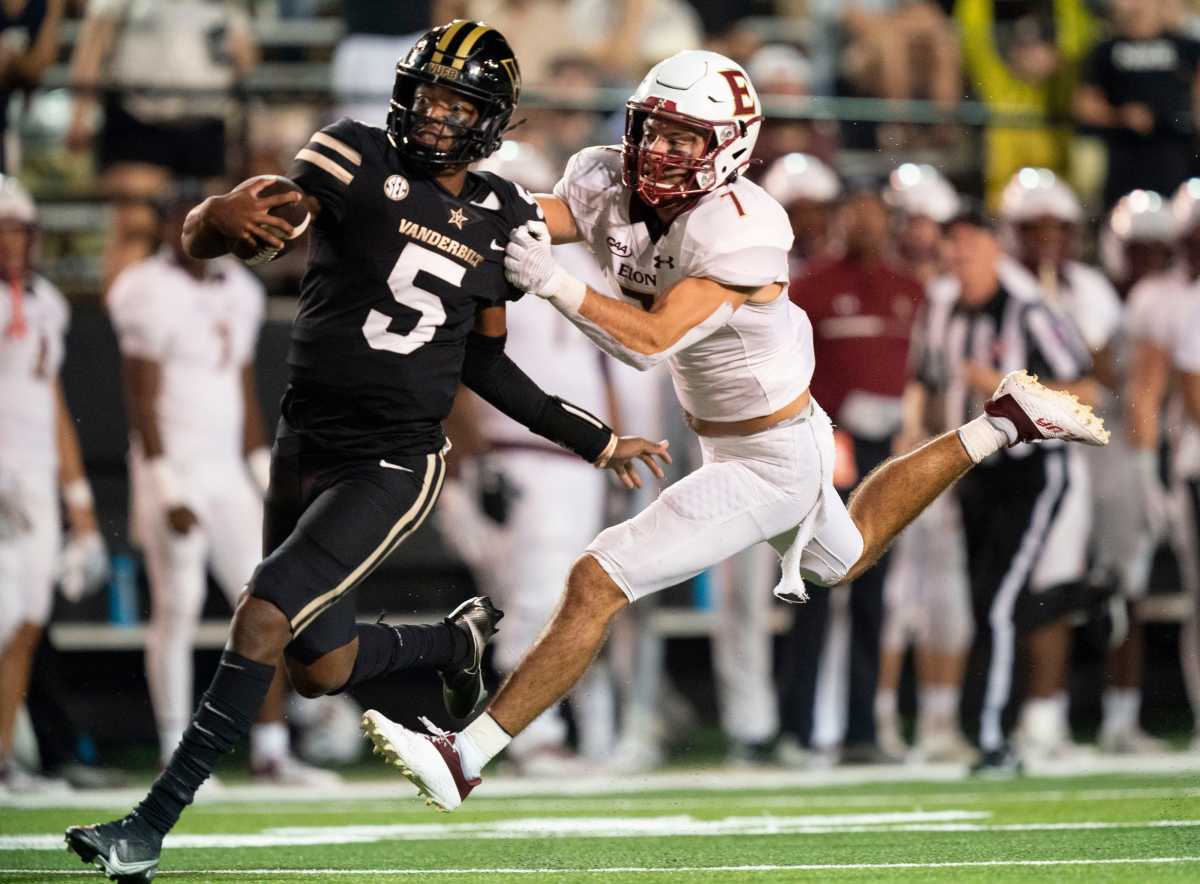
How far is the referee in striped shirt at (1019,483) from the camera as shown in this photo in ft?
26.5

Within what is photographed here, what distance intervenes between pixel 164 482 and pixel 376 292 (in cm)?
315

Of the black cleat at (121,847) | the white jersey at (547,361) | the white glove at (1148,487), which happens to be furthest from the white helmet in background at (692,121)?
the white glove at (1148,487)

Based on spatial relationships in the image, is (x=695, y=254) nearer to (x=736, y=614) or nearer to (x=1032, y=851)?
(x=1032, y=851)

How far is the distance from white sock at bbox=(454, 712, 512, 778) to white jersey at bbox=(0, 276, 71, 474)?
337 cm

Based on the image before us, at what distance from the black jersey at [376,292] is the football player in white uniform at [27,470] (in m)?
3.03

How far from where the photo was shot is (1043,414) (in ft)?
19.6

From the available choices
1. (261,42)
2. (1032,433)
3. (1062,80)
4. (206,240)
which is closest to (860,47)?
(1062,80)

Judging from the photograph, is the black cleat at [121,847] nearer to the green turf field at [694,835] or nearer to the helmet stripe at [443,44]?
the green turf field at [694,835]

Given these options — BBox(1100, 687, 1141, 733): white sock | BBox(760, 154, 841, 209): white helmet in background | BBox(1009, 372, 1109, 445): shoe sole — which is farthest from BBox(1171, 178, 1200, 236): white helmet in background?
BBox(1009, 372, 1109, 445): shoe sole

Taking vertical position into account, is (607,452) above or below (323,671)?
above

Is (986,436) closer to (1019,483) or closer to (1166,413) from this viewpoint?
(1019,483)

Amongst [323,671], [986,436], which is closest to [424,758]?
[323,671]

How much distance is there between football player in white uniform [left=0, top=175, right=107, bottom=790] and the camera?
25.3 ft

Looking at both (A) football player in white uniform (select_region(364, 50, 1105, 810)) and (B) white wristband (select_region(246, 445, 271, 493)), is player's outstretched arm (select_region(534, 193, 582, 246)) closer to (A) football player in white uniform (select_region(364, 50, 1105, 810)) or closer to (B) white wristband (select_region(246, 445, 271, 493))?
(A) football player in white uniform (select_region(364, 50, 1105, 810))
